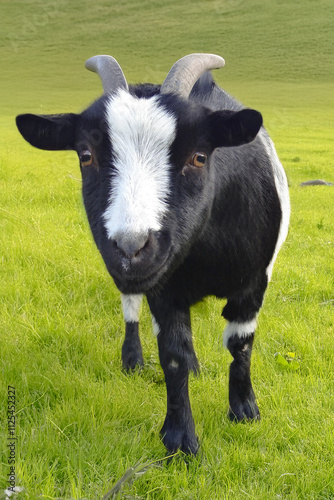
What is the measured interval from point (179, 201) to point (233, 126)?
53cm

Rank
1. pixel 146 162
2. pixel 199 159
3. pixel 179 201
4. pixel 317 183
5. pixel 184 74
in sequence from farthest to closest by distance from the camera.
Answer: pixel 317 183
pixel 184 74
pixel 199 159
pixel 179 201
pixel 146 162

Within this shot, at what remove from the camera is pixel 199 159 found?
2756 millimetres

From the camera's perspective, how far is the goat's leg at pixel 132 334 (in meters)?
4.23

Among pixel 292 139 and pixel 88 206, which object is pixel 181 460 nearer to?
pixel 88 206

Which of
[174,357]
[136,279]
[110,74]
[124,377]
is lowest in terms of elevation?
[124,377]

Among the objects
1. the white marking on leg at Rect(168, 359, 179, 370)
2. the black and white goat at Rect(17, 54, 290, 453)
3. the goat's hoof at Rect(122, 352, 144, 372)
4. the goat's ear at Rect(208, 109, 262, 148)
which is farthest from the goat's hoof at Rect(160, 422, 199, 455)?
the goat's ear at Rect(208, 109, 262, 148)

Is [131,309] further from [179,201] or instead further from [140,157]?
[140,157]

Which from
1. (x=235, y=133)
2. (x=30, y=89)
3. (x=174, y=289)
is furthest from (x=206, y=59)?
(x=30, y=89)

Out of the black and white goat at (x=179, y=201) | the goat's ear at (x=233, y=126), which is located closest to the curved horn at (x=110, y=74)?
the black and white goat at (x=179, y=201)

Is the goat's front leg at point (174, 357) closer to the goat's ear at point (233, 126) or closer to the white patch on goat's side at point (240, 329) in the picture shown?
the white patch on goat's side at point (240, 329)

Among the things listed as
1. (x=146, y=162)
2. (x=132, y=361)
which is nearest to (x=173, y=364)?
(x=132, y=361)

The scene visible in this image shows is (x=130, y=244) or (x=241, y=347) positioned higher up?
(x=130, y=244)

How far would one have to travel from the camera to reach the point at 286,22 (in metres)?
47.6

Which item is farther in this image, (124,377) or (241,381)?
(124,377)
